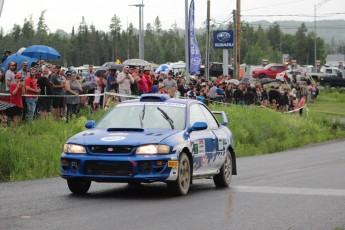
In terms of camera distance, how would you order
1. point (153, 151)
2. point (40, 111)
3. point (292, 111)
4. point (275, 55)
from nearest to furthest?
point (153, 151), point (40, 111), point (292, 111), point (275, 55)

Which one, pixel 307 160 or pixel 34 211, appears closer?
pixel 34 211

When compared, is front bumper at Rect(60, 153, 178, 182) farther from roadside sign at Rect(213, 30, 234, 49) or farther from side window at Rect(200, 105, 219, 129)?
roadside sign at Rect(213, 30, 234, 49)

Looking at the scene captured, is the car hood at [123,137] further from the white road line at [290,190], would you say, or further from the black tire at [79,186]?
the white road line at [290,190]

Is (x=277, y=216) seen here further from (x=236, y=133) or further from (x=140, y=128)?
(x=236, y=133)

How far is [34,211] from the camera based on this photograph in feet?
36.7

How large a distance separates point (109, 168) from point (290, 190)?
3419 millimetres

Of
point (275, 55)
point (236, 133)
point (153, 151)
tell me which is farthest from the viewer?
point (275, 55)

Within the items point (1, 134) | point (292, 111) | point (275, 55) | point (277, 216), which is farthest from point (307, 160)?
point (275, 55)

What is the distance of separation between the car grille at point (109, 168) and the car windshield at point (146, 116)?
1.12m

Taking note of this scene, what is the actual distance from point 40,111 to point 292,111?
21.3m

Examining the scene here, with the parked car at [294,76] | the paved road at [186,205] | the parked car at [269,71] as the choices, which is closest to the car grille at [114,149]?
the paved road at [186,205]

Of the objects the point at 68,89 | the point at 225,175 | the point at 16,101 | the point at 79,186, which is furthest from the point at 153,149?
the point at 68,89

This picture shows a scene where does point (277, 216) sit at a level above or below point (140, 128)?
below

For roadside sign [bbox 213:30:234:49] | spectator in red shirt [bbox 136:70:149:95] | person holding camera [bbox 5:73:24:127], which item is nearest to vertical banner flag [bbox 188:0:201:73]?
spectator in red shirt [bbox 136:70:149:95]
